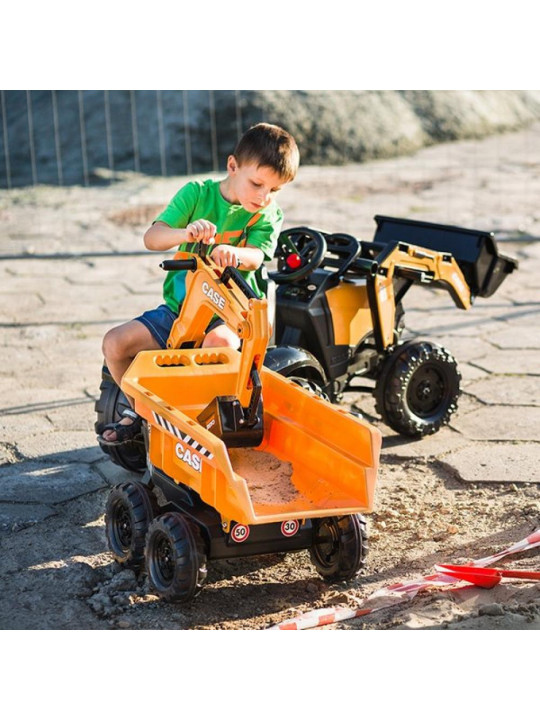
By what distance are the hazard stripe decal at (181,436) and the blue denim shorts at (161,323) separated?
2.16 ft

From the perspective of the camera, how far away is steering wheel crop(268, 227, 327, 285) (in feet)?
14.7

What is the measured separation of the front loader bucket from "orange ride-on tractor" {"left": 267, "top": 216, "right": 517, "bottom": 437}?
21.4 inches

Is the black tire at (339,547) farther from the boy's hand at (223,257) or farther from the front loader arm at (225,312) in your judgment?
the boy's hand at (223,257)

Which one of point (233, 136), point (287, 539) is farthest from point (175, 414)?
point (233, 136)

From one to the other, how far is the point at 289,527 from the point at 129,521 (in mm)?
564

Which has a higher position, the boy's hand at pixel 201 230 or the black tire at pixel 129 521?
the boy's hand at pixel 201 230

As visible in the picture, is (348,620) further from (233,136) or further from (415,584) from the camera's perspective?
(233,136)

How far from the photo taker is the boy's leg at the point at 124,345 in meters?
4.05

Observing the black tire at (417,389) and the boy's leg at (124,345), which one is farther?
the black tire at (417,389)

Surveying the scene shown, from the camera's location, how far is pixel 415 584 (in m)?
3.41

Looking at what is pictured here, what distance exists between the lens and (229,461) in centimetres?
335

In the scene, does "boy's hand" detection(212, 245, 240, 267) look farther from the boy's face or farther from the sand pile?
the sand pile

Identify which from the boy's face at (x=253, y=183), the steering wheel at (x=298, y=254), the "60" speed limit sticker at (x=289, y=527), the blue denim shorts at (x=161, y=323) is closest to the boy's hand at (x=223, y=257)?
the boy's face at (x=253, y=183)

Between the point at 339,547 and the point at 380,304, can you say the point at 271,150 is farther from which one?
the point at 339,547
